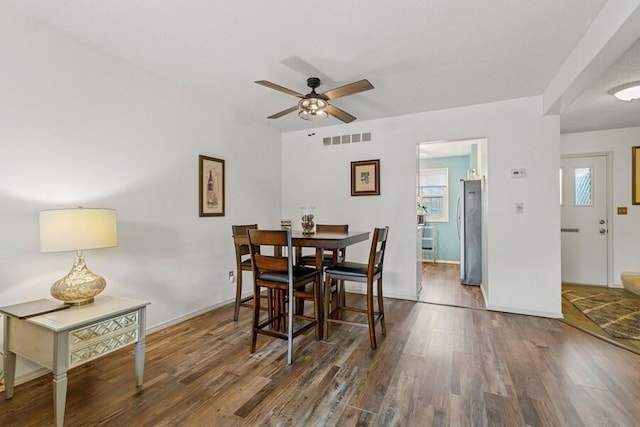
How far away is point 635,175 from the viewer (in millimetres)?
4387

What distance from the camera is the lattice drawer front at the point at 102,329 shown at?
1.69 meters

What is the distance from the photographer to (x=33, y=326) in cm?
171

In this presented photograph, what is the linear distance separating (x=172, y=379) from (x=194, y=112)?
8.57ft

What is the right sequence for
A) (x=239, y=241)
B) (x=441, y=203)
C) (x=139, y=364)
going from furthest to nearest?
(x=441, y=203) → (x=239, y=241) → (x=139, y=364)

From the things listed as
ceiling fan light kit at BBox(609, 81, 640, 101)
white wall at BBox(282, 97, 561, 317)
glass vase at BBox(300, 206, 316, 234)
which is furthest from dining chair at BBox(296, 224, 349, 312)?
ceiling fan light kit at BBox(609, 81, 640, 101)

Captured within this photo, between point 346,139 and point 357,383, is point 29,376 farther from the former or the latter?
point 346,139

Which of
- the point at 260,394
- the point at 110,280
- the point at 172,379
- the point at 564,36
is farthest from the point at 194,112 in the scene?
the point at 564,36

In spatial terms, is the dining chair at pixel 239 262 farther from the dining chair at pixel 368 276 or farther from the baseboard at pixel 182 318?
the dining chair at pixel 368 276

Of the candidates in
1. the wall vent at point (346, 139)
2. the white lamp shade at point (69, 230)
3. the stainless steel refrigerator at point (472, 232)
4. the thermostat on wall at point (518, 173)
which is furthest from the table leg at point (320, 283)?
the stainless steel refrigerator at point (472, 232)

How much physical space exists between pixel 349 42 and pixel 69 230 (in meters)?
2.31

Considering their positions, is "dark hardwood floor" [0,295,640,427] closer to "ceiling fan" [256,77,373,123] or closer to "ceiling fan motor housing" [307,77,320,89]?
"ceiling fan" [256,77,373,123]

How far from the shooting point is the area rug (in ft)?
9.53

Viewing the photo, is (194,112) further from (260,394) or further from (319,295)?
(260,394)

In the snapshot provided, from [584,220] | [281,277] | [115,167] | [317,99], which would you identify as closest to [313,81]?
[317,99]
